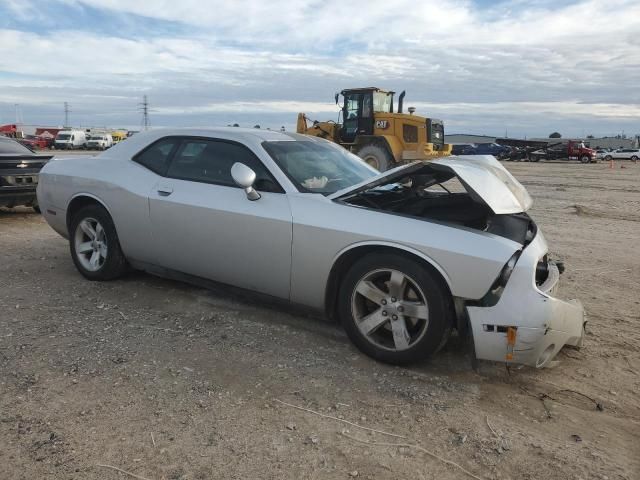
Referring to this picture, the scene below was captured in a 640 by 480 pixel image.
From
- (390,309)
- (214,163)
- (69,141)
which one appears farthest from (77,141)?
(390,309)

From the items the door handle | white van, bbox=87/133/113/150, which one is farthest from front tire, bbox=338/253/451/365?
white van, bbox=87/133/113/150

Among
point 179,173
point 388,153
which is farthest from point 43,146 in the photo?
point 179,173

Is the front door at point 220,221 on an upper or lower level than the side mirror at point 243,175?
lower

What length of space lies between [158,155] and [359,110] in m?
13.9

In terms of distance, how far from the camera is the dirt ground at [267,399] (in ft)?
8.36

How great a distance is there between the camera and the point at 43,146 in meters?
56.3

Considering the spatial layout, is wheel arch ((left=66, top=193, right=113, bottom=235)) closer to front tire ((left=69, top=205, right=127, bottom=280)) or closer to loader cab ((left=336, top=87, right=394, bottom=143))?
front tire ((left=69, top=205, right=127, bottom=280))

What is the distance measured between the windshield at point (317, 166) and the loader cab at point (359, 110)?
13.4 metres

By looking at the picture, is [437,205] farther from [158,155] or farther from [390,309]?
[158,155]

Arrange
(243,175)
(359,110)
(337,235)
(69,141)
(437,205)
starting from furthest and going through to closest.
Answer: (69,141) < (359,110) < (437,205) < (243,175) < (337,235)

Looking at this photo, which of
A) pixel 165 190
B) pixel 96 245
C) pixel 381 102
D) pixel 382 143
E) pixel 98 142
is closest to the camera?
pixel 165 190

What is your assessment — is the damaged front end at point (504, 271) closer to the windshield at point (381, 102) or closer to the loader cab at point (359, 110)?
the loader cab at point (359, 110)

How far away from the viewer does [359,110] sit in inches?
711

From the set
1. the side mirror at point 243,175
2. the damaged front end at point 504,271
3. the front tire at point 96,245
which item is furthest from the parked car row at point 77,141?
the damaged front end at point 504,271
